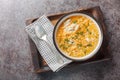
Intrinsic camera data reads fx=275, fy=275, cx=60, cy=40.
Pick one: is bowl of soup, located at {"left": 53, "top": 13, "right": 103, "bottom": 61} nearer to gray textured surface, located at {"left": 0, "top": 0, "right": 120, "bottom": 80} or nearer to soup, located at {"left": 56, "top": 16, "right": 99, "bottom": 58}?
soup, located at {"left": 56, "top": 16, "right": 99, "bottom": 58}

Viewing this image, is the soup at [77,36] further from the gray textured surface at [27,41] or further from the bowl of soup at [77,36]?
the gray textured surface at [27,41]

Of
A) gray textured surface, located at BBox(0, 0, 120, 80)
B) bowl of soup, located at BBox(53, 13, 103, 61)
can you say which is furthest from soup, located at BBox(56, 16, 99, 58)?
gray textured surface, located at BBox(0, 0, 120, 80)

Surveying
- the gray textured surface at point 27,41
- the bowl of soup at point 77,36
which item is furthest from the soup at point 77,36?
the gray textured surface at point 27,41

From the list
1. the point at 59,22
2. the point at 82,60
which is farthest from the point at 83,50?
the point at 59,22
